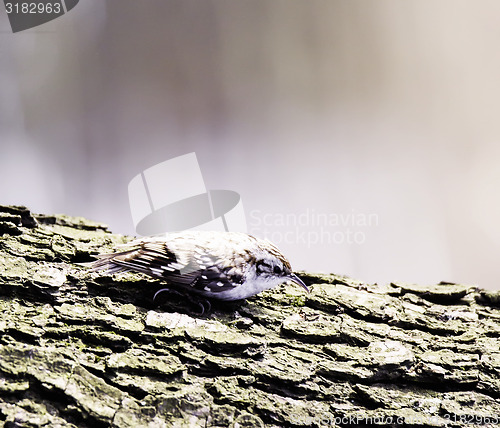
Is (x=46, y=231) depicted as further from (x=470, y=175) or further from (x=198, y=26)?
(x=470, y=175)

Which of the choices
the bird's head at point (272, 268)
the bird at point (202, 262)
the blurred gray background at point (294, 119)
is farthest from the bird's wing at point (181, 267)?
the blurred gray background at point (294, 119)

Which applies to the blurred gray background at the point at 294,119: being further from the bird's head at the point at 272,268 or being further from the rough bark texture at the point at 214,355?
the bird's head at the point at 272,268

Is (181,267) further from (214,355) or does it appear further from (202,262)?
(214,355)

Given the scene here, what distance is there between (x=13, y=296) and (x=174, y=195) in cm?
89

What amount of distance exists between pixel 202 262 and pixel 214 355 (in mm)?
290

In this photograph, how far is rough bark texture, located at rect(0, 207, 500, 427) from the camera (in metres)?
1.14

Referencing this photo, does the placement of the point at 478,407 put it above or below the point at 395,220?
below

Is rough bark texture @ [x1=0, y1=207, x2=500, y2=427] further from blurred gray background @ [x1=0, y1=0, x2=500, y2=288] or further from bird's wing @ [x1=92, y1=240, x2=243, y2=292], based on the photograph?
blurred gray background @ [x1=0, y1=0, x2=500, y2=288]

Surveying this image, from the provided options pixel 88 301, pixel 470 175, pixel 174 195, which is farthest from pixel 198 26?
pixel 470 175

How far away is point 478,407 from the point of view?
138 centimetres

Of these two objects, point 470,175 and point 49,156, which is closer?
point 49,156

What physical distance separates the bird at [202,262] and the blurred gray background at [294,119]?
1037mm

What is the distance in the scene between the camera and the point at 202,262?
4.62 feet

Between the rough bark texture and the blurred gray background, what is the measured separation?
0.81 m
